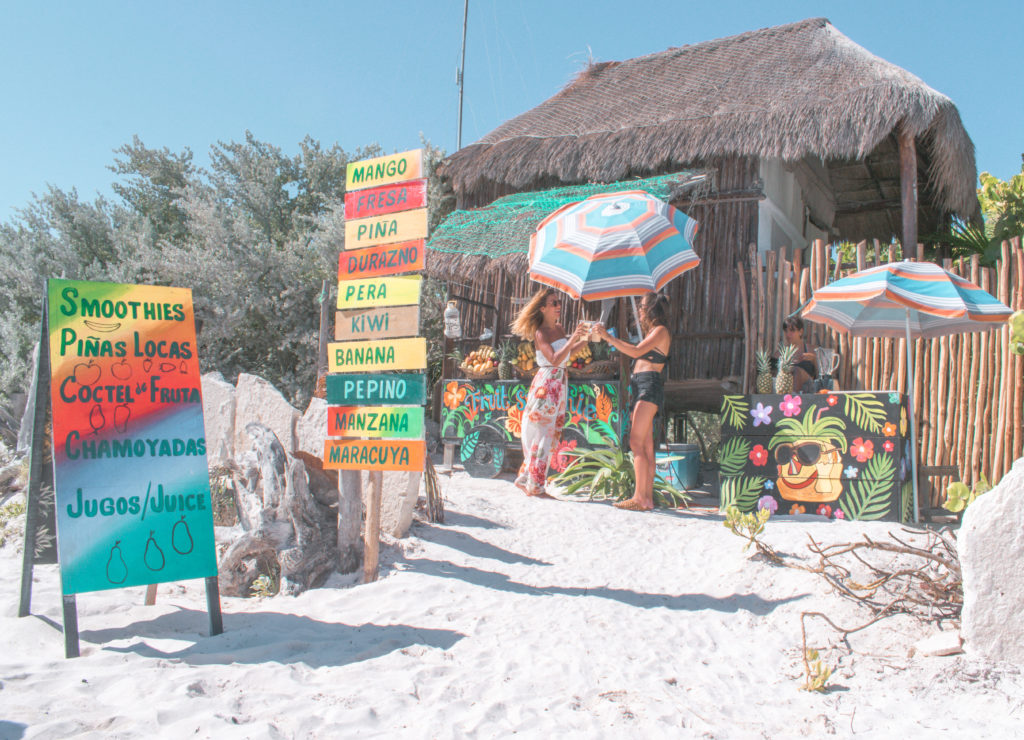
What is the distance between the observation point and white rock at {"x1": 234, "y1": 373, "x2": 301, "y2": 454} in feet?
16.7

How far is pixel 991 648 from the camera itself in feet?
8.61

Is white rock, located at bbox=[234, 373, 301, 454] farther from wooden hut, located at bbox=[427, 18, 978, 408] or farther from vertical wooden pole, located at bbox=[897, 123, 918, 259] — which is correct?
vertical wooden pole, located at bbox=[897, 123, 918, 259]

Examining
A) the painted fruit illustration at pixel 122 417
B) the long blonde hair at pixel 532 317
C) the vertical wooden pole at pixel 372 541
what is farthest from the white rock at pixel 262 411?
the long blonde hair at pixel 532 317

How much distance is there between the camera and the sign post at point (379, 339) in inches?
156

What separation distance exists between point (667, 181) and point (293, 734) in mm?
6302

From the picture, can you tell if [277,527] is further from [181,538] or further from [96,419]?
[96,419]

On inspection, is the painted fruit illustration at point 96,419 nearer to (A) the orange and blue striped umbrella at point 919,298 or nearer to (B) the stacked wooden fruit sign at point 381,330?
(B) the stacked wooden fruit sign at point 381,330

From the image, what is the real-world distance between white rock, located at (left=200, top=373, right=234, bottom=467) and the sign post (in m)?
1.87

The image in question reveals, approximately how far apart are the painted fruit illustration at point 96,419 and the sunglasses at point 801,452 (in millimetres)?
4253

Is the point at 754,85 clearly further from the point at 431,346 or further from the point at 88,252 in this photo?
the point at 88,252

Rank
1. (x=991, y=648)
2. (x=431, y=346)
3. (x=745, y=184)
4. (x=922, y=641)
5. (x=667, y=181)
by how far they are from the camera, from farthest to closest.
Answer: (x=431, y=346)
(x=745, y=184)
(x=667, y=181)
(x=922, y=641)
(x=991, y=648)

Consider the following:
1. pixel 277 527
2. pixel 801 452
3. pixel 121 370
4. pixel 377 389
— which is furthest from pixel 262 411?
pixel 801 452

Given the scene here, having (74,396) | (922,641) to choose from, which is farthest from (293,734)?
(922,641)

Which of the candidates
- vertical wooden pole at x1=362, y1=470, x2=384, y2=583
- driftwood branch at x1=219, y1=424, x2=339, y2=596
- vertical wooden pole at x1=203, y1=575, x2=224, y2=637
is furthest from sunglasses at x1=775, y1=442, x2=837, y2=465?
vertical wooden pole at x1=203, y1=575, x2=224, y2=637
